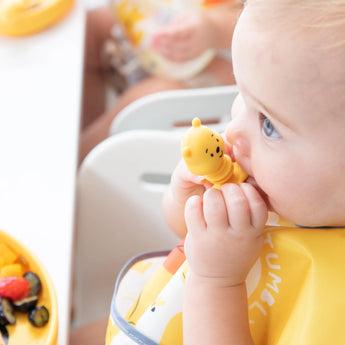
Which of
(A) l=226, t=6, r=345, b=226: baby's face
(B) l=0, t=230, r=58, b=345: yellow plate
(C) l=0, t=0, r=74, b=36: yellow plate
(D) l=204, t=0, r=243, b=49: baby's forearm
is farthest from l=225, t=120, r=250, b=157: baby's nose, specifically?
(D) l=204, t=0, r=243, b=49: baby's forearm

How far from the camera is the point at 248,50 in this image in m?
0.50

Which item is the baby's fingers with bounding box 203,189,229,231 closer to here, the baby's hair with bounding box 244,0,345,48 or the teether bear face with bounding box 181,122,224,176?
the teether bear face with bounding box 181,122,224,176

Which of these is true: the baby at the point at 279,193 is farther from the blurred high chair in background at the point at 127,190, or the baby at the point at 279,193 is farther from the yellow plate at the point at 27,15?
the yellow plate at the point at 27,15

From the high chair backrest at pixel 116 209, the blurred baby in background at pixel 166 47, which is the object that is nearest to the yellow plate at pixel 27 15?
the blurred baby in background at pixel 166 47

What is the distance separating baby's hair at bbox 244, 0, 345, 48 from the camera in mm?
461

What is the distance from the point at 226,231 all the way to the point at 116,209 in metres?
0.40

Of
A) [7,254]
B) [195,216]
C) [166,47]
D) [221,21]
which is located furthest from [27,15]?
[195,216]

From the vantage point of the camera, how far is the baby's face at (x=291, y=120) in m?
0.47

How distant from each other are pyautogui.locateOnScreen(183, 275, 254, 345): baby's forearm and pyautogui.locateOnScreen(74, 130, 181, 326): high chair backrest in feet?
1.11

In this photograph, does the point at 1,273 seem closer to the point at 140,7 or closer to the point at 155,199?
the point at 155,199

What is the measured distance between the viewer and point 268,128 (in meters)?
0.52

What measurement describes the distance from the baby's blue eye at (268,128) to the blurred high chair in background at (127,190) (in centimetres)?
37

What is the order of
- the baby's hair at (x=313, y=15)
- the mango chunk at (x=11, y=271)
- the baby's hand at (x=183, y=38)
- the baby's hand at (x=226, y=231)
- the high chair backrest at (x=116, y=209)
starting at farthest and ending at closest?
the baby's hand at (x=183, y=38)
the high chair backrest at (x=116, y=209)
the mango chunk at (x=11, y=271)
the baby's hand at (x=226, y=231)
the baby's hair at (x=313, y=15)

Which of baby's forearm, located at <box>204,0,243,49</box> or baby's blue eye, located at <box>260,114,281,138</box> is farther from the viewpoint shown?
baby's forearm, located at <box>204,0,243,49</box>
